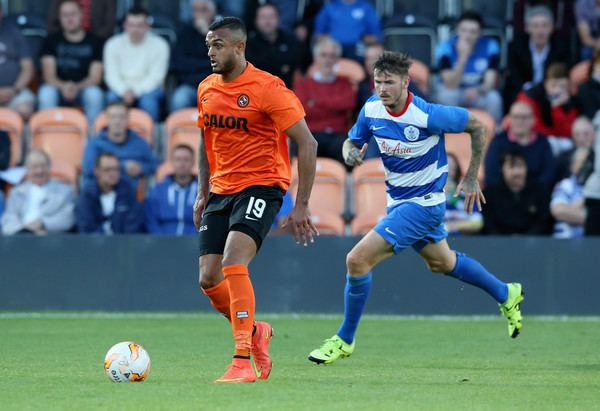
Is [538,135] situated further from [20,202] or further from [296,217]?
[296,217]

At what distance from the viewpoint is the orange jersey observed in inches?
291

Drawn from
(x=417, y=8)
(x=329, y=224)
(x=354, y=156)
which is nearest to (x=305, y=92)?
(x=329, y=224)

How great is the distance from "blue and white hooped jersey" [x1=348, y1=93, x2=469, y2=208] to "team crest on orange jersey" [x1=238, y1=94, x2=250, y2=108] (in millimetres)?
1576

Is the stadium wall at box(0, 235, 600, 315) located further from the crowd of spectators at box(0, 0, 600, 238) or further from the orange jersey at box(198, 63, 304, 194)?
the orange jersey at box(198, 63, 304, 194)

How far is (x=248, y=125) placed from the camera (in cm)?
745

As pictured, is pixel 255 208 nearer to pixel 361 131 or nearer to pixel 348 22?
pixel 361 131

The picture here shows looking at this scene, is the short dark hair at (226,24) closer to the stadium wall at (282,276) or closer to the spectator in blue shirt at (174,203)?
the stadium wall at (282,276)

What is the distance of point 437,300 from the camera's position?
12508mm

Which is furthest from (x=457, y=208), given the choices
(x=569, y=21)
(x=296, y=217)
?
(x=296, y=217)

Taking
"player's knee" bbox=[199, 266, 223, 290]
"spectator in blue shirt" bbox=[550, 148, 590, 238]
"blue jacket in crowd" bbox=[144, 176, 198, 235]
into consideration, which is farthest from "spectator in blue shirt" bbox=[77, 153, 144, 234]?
"player's knee" bbox=[199, 266, 223, 290]

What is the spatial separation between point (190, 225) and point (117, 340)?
10.5 ft

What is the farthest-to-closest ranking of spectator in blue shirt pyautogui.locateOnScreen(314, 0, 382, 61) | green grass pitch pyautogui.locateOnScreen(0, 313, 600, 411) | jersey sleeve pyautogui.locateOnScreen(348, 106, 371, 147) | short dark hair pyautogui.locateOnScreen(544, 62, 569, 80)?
spectator in blue shirt pyautogui.locateOnScreen(314, 0, 382, 61)
short dark hair pyautogui.locateOnScreen(544, 62, 569, 80)
jersey sleeve pyautogui.locateOnScreen(348, 106, 371, 147)
green grass pitch pyautogui.locateOnScreen(0, 313, 600, 411)

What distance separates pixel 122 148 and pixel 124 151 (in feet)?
0.13

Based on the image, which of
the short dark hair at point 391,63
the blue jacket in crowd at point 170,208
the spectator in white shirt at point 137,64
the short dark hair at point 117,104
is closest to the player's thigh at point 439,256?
the short dark hair at point 391,63
